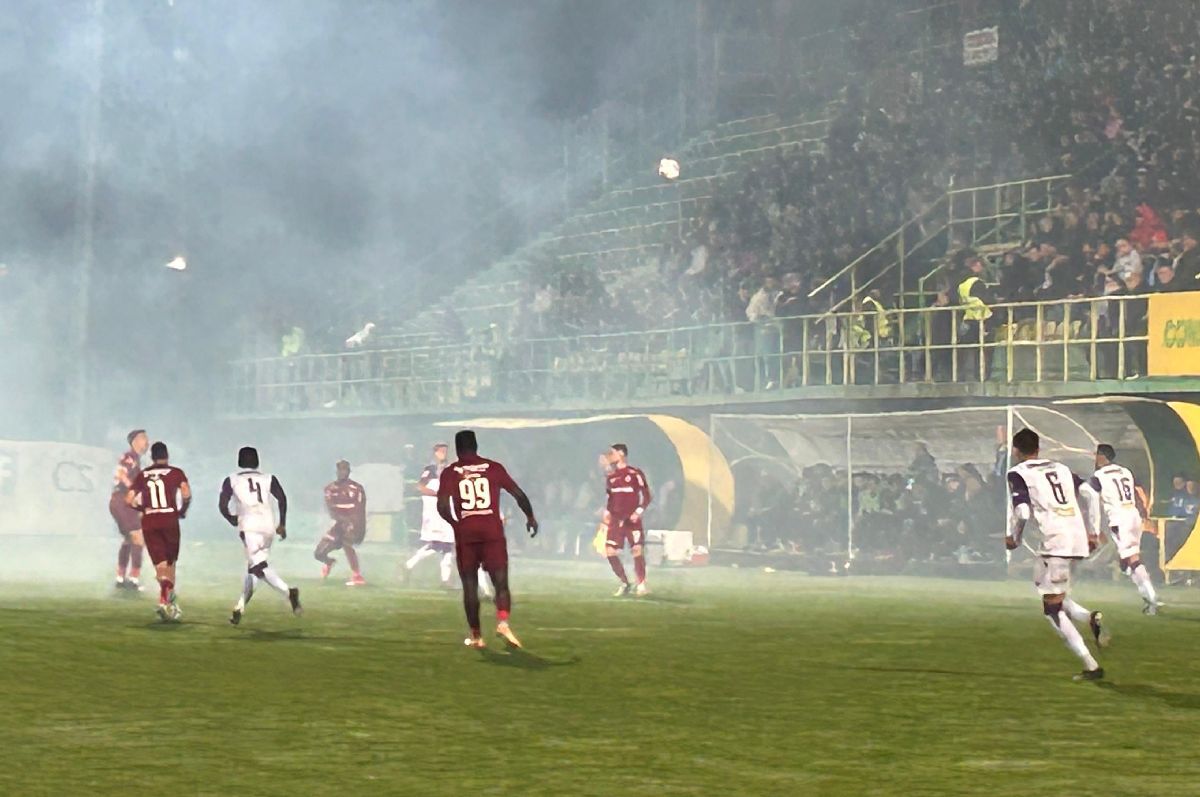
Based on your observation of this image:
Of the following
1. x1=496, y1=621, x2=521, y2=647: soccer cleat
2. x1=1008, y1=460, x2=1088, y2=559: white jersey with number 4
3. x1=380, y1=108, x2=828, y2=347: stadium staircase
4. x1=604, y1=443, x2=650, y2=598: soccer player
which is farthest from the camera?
x1=380, y1=108, x2=828, y2=347: stadium staircase

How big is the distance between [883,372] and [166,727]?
2418 centimetres

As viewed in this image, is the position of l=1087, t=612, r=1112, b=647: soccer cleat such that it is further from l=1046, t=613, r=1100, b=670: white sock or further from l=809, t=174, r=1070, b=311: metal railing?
l=809, t=174, r=1070, b=311: metal railing

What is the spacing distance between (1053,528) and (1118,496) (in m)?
7.75

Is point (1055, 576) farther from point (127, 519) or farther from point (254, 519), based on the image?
point (127, 519)

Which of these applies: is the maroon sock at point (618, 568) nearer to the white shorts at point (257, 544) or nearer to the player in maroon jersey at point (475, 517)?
the white shorts at point (257, 544)

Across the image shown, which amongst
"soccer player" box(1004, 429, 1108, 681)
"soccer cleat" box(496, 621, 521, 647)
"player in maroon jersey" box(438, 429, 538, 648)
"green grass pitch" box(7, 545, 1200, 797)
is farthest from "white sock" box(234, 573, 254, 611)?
"soccer player" box(1004, 429, 1108, 681)

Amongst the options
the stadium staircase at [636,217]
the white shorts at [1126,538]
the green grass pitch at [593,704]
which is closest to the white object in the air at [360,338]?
the stadium staircase at [636,217]

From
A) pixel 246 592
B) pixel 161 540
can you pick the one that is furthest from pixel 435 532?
pixel 246 592

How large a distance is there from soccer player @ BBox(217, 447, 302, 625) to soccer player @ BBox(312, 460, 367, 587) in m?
8.32

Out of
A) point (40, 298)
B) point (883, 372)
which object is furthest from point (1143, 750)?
point (40, 298)

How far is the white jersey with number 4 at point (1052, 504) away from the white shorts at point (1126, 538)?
7.60 meters

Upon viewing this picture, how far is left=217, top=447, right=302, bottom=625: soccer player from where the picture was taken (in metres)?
19.0

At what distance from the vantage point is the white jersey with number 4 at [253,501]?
63.5 ft

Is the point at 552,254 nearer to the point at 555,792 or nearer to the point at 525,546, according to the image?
the point at 525,546
